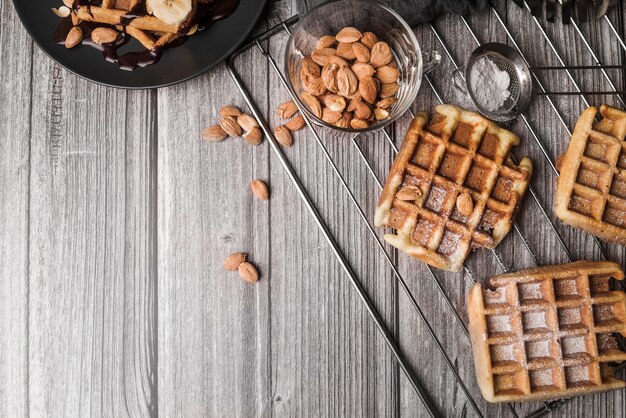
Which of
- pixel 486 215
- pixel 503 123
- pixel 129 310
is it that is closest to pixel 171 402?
pixel 129 310

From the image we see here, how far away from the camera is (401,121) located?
148 centimetres

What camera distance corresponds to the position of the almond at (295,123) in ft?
4.80

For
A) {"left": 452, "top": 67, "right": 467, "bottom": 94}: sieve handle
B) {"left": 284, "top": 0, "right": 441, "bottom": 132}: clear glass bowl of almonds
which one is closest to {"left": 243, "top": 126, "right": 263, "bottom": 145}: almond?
{"left": 284, "top": 0, "right": 441, "bottom": 132}: clear glass bowl of almonds

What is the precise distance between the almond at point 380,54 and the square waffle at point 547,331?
0.60 meters

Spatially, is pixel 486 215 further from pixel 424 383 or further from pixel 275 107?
pixel 275 107

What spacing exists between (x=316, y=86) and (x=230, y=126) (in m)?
0.26

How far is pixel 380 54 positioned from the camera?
4.53 feet

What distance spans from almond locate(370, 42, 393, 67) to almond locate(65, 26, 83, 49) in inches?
28.4

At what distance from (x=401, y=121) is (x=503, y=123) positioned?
0.27m

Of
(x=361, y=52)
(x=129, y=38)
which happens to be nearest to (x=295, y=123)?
(x=361, y=52)

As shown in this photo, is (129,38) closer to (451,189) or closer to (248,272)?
(248,272)

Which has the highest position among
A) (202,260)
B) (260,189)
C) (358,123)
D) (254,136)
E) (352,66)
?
(352,66)

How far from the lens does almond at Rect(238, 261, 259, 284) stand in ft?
4.74

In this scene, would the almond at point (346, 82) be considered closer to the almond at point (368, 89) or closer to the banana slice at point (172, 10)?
the almond at point (368, 89)
